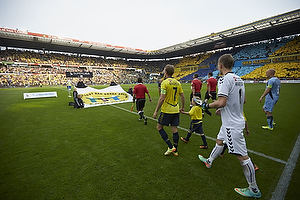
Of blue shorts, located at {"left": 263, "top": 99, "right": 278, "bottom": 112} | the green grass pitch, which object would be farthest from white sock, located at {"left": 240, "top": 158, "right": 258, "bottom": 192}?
blue shorts, located at {"left": 263, "top": 99, "right": 278, "bottom": 112}


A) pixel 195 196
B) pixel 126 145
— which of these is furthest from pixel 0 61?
pixel 195 196

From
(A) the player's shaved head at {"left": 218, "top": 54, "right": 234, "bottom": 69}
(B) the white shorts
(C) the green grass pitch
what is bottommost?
(C) the green grass pitch

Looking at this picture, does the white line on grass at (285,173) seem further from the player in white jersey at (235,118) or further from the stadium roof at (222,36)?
the stadium roof at (222,36)

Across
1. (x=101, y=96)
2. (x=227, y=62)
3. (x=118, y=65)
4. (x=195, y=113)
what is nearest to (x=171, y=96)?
(x=195, y=113)

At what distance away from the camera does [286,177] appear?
2.75 meters

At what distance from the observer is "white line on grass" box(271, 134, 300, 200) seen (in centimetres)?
236

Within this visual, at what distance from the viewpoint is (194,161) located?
3355mm

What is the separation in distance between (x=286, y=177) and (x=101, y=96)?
454 inches

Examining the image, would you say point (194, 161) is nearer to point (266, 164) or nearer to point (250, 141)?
point (266, 164)

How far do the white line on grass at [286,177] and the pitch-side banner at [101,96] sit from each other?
33.8 feet

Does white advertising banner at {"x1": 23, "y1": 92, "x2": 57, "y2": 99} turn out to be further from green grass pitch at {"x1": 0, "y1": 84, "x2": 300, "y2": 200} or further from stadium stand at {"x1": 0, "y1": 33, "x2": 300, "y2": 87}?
stadium stand at {"x1": 0, "y1": 33, "x2": 300, "y2": 87}

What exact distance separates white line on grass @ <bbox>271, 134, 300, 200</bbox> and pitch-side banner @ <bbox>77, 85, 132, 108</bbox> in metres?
10.3

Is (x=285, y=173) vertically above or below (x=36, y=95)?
below

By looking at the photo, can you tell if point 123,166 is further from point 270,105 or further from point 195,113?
point 270,105
